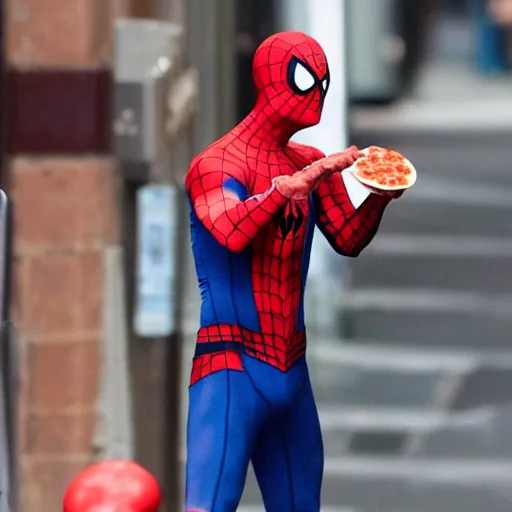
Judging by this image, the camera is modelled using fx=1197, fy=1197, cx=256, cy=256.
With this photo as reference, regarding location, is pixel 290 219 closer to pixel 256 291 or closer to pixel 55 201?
pixel 256 291

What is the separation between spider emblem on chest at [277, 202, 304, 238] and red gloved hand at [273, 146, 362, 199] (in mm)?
80

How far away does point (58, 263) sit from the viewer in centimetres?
344

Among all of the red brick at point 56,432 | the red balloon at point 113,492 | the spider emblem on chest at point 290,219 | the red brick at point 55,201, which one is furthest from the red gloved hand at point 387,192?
the red brick at point 56,432

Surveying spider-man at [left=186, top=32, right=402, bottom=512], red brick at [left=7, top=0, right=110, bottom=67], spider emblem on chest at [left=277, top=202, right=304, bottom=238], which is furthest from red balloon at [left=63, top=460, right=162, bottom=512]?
red brick at [left=7, top=0, right=110, bottom=67]

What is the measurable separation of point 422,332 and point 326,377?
2.56 feet

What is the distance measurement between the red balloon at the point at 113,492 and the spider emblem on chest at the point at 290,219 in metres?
0.48

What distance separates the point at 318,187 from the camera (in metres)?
2.07

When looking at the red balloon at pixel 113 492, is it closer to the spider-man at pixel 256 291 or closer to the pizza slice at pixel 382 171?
the spider-man at pixel 256 291

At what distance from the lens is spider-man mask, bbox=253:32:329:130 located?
195 centimetres

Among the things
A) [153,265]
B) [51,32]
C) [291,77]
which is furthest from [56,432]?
[291,77]

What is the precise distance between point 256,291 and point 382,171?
0.29 metres

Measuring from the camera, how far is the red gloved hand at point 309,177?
1.85 m

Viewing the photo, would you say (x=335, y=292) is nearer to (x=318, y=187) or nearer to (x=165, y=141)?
(x=165, y=141)

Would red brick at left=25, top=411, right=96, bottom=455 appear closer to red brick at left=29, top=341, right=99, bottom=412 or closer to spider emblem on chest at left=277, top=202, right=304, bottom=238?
red brick at left=29, top=341, right=99, bottom=412
